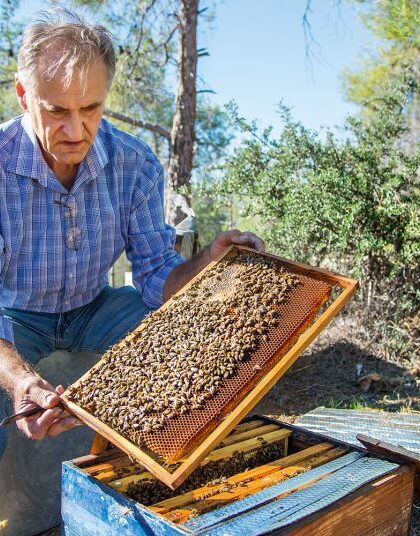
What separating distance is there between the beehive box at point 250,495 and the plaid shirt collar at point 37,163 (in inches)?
57.0

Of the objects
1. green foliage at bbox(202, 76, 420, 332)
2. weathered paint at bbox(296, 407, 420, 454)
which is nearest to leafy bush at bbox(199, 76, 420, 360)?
green foliage at bbox(202, 76, 420, 332)

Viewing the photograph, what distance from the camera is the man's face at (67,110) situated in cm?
268

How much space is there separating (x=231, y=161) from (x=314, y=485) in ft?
15.1

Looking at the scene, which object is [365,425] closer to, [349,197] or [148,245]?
[148,245]

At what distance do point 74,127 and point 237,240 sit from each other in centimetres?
90

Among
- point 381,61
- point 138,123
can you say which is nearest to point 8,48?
point 138,123

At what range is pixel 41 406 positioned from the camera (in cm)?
218

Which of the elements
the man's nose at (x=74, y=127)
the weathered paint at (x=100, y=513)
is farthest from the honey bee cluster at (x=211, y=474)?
the man's nose at (x=74, y=127)

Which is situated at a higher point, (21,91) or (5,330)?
(21,91)

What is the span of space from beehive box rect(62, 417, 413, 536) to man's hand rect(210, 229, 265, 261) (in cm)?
86

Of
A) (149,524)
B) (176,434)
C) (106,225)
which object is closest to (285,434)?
(176,434)

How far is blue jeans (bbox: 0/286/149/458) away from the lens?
3188 millimetres

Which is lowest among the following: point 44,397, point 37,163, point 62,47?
point 44,397

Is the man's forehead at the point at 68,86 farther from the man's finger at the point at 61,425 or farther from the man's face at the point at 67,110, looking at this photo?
the man's finger at the point at 61,425
